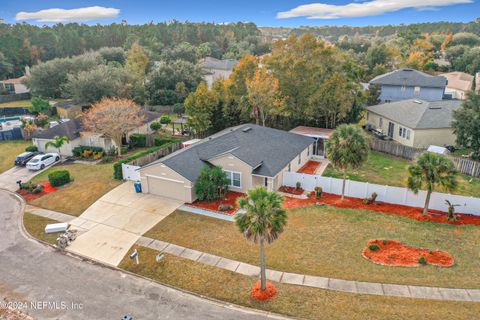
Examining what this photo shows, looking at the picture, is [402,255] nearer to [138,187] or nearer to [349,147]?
[349,147]

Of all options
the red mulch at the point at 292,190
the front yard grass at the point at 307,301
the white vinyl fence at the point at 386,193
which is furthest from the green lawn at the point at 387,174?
the front yard grass at the point at 307,301

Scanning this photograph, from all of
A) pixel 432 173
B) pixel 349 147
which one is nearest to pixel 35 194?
pixel 349 147

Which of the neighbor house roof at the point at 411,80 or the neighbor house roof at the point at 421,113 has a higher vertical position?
the neighbor house roof at the point at 411,80

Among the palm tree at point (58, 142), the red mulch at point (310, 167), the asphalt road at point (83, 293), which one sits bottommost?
the asphalt road at point (83, 293)

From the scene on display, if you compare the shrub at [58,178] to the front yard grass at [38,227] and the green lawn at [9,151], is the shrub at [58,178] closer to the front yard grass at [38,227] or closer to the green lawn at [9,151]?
the front yard grass at [38,227]

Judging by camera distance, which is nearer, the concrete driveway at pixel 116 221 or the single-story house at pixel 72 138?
the concrete driveway at pixel 116 221

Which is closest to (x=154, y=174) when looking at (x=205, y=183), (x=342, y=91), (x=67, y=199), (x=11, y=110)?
(x=205, y=183)

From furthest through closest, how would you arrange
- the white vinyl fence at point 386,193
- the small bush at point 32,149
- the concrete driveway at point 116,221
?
1. the small bush at point 32,149
2. the white vinyl fence at point 386,193
3. the concrete driveway at point 116,221
